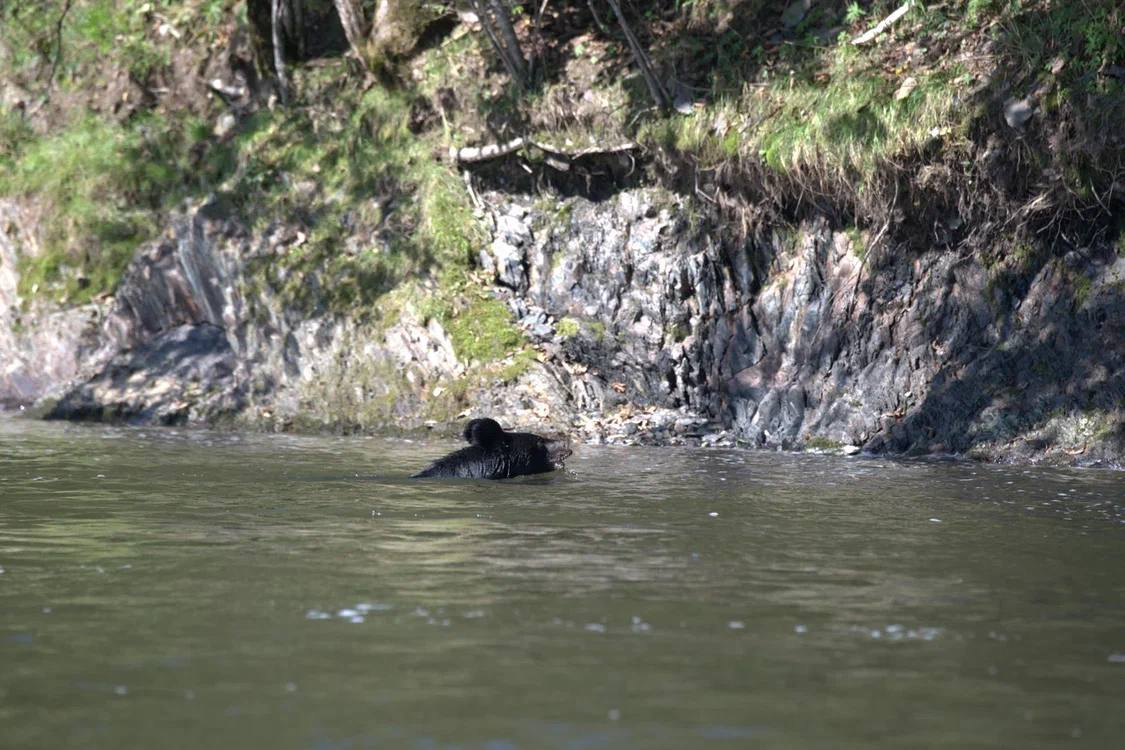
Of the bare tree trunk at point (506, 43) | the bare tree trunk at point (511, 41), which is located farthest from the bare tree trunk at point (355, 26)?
the bare tree trunk at point (511, 41)

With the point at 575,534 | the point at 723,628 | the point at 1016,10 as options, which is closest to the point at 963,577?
the point at 723,628

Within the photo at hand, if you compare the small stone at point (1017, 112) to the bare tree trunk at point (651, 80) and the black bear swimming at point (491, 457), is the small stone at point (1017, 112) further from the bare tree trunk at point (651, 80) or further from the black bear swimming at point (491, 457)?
the black bear swimming at point (491, 457)

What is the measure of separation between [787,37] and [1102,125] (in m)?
4.92

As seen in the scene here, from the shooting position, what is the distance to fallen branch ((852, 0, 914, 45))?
16.2 m

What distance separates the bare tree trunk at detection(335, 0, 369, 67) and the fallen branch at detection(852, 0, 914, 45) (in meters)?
7.39

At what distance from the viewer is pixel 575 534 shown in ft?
29.0

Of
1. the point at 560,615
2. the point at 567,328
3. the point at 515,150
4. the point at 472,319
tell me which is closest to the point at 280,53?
the point at 515,150

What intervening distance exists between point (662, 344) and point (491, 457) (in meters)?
5.22

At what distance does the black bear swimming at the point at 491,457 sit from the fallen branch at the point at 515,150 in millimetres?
6500

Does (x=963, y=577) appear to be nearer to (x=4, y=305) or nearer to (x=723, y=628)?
(x=723, y=628)

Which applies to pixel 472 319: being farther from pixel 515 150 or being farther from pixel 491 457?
pixel 491 457

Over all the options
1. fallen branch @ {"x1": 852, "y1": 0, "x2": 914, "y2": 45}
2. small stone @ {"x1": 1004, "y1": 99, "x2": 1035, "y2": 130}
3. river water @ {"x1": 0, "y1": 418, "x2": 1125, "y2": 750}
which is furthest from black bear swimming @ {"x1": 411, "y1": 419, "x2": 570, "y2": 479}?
fallen branch @ {"x1": 852, "y1": 0, "x2": 914, "y2": 45}

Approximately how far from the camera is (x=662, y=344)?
1681 cm

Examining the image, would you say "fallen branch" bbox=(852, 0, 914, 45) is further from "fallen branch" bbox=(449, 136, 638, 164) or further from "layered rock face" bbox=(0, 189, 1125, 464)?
"fallen branch" bbox=(449, 136, 638, 164)
